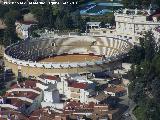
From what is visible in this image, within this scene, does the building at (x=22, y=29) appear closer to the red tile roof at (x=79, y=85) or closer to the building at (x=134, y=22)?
the building at (x=134, y=22)

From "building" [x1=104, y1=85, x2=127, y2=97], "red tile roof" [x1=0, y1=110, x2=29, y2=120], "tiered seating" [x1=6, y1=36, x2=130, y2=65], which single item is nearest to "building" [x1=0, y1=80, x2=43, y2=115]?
"red tile roof" [x1=0, y1=110, x2=29, y2=120]

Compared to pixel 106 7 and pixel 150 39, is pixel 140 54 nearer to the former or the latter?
pixel 150 39

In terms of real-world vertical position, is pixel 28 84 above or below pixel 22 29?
below

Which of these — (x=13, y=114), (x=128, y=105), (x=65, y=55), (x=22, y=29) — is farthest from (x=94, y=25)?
(x=13, y=114)

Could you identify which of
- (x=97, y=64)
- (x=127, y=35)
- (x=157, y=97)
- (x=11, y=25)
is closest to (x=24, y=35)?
(x=11, y=25)

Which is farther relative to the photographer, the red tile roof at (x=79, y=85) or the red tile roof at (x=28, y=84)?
the red tile roof at (x=28, y=84)

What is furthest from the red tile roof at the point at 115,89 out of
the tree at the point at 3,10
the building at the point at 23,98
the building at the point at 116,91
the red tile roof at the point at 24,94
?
the tree at the point at 3,10

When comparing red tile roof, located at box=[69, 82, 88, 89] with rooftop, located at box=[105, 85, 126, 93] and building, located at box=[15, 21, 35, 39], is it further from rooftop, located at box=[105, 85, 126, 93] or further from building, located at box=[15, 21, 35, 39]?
building, located at box=[15, 21, 35, 39]

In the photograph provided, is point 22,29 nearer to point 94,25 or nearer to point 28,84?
point 94,25
